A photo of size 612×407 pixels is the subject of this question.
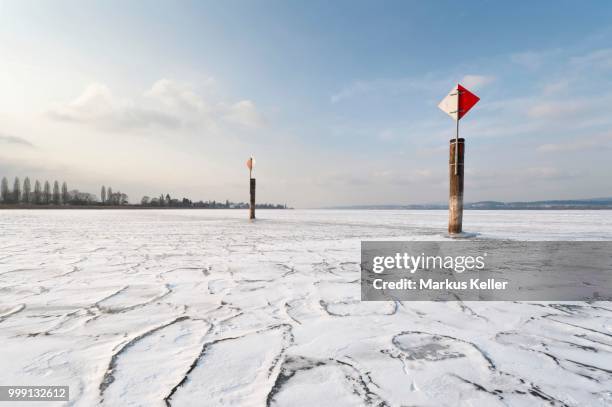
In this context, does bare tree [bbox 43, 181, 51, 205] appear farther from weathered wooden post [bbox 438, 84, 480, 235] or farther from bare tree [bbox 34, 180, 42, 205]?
weathered wooden post [bbox 438, 84, 480, 235]

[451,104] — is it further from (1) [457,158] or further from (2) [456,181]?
(2) [456,181]

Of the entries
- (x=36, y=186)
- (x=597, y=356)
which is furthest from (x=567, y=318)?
(x=36, y=186)

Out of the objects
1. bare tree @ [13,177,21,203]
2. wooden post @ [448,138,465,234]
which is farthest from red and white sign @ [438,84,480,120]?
bare tree @ [13,177,21,203]

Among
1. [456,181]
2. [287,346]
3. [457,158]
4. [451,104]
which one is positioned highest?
[451,104]

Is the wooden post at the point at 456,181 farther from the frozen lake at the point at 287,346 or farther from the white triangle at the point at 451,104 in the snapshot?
the frozen lake at the point at 287,346

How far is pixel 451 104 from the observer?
5.63 meters

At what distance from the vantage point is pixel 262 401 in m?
0.94

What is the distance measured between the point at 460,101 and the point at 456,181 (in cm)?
150

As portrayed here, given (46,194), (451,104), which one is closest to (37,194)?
(46,194)

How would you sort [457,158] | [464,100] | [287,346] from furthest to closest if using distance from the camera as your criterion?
[464,100], [457,158], [287,346]

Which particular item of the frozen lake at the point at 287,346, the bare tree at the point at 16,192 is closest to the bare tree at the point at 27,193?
the bare tree at the point at 16,192

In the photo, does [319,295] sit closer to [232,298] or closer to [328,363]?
[232,298]

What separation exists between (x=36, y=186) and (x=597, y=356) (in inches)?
3094

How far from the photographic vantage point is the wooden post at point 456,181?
5.37 meters
